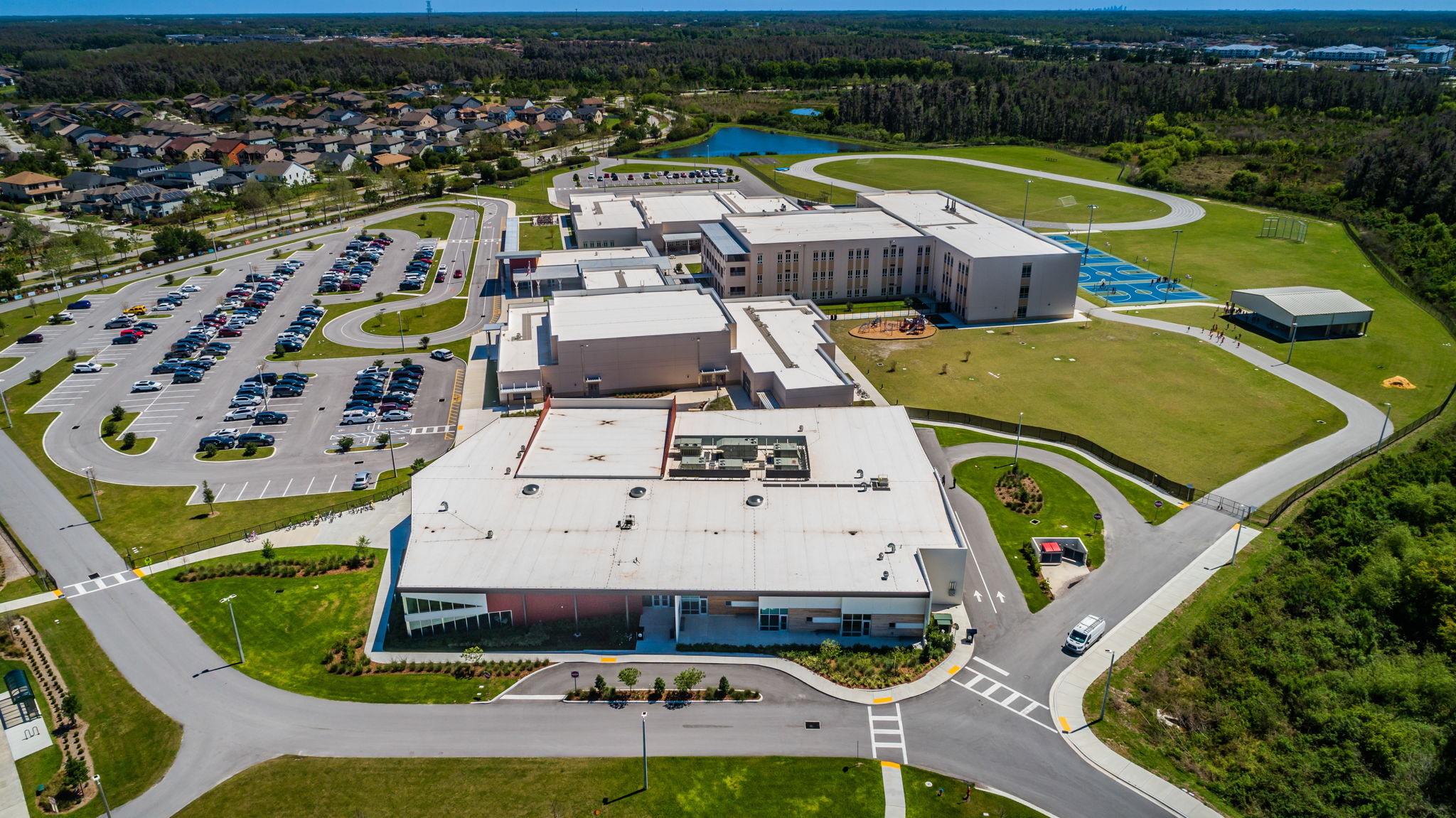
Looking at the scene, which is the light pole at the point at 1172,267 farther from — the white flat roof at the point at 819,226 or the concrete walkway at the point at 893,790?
the concrete walkway at the point at 893,790

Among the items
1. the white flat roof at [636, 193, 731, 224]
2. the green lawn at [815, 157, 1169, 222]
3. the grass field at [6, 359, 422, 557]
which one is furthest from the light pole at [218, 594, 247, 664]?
the green lawn at [815, 157, 1169, 222]

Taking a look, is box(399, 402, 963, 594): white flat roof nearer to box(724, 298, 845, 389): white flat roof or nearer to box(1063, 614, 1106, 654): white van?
box(1063, 614, 1106, 654): white van

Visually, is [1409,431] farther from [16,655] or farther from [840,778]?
[16,655]

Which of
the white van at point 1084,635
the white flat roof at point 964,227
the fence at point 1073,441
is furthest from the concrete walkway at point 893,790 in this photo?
the white flat roof at point 964,227

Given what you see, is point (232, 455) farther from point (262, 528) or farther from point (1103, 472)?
point (1103, 472)

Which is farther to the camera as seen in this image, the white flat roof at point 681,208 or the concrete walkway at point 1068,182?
the concrete walkway at point 1068,182
